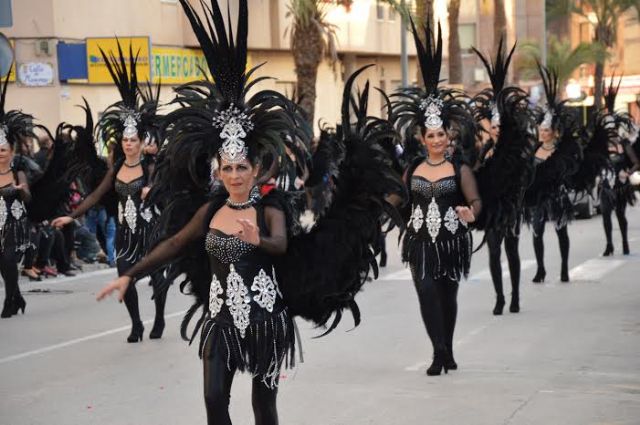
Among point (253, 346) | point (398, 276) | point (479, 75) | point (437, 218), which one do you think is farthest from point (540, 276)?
point (479, 75)

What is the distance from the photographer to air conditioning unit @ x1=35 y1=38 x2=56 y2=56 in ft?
96.9

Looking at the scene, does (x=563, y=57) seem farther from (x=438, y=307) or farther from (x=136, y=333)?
(x=438, y=307)

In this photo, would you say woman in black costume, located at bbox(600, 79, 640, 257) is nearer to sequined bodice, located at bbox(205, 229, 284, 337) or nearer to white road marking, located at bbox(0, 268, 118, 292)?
white road marking, located at bbox(0, 268, 118, 292)

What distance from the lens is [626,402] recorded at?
899 cm

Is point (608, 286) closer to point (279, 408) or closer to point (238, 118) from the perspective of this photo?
point (279, 408)

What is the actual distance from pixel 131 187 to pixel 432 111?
11.3 feet

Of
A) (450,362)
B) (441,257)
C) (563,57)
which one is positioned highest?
(563,57)

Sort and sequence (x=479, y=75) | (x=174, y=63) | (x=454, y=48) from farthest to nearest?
(x=479, y=75) < (x=454, y=48) < (x=174, y=63)

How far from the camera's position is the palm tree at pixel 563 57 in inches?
2367

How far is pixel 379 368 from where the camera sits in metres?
10.7

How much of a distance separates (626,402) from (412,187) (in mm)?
2631

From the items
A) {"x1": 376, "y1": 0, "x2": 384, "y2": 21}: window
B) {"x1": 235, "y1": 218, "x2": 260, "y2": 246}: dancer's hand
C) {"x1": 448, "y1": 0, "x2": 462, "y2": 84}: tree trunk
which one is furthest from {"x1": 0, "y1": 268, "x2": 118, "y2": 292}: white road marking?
{"x1": 376, "y1": 0, "x2": 384, "y2": 21}: window

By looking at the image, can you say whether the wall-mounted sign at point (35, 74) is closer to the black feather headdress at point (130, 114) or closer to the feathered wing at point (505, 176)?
the black feather headdress at point (130, 114)

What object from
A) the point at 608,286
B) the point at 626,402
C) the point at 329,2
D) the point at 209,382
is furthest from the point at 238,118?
the point at 329,2
